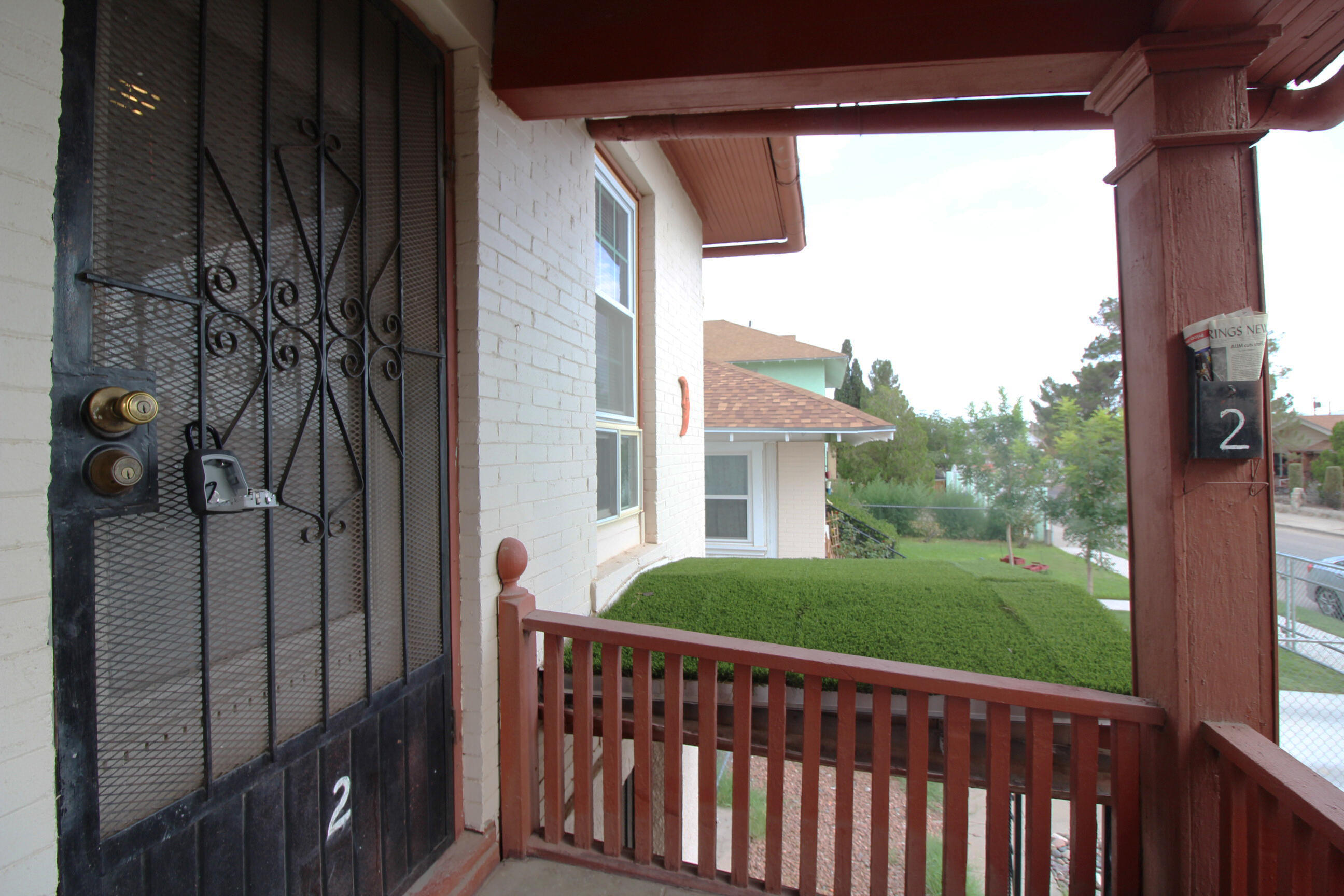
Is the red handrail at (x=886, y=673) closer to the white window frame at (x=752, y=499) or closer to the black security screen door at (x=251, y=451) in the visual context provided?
the black security screen door at (x=251, y=451)

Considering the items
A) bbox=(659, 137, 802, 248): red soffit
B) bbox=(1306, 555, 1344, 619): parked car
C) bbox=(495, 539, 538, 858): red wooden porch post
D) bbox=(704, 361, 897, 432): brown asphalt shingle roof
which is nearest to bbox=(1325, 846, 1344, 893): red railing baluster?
bbox=(495, 539, 538, 858): red wooden porch post

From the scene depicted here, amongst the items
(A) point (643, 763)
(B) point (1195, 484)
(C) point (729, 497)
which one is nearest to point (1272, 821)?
(B) point (1195, 484)

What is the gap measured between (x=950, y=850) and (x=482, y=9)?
9.39 ft

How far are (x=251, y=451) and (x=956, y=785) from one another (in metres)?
1.91

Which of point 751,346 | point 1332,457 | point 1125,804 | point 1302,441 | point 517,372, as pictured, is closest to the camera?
point 1125,804

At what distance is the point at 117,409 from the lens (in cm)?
94

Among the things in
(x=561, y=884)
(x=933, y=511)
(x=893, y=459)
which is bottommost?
(x=933, y=511)

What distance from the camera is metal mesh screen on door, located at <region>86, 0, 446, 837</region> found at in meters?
1.01

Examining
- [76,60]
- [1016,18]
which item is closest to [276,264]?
[76,60]

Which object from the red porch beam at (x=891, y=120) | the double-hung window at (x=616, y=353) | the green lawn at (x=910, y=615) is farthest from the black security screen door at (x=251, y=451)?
the double-hung window at (x=616, y=353)

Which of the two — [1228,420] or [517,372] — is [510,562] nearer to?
[517,372]

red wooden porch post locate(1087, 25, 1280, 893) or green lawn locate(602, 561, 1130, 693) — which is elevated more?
red wooden porch post locate(1087, 25, 1280, 893)

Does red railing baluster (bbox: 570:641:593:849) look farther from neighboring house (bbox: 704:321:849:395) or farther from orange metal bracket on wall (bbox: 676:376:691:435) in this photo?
neighboring house (bbox: 704:321:849:395)

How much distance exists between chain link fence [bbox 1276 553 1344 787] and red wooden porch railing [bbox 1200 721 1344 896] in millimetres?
4839
